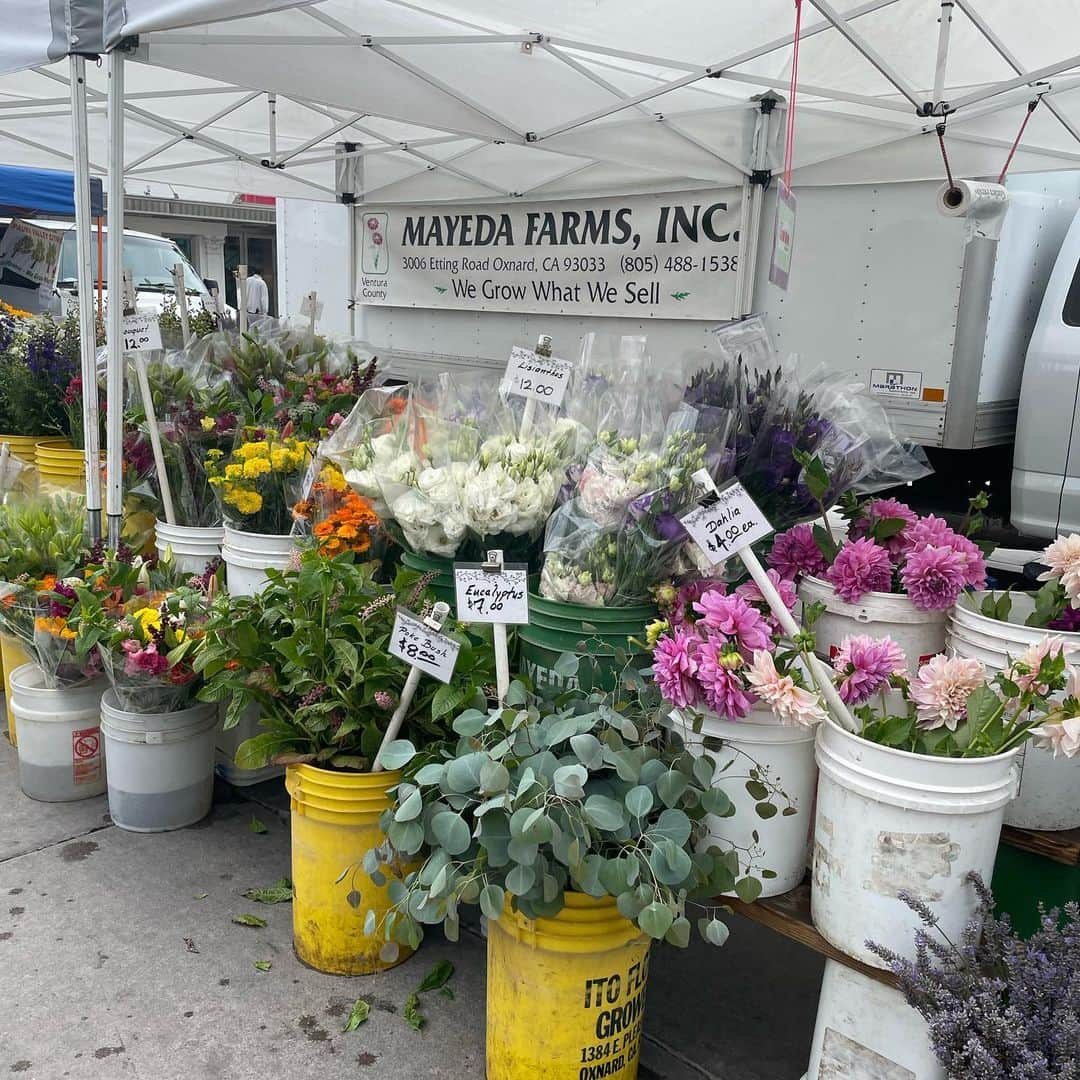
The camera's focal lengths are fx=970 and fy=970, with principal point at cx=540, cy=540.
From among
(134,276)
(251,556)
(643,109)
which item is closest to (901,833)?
(251,556)

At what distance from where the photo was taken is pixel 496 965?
204 centimetres

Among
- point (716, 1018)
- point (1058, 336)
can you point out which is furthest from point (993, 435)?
point (716, 1018)

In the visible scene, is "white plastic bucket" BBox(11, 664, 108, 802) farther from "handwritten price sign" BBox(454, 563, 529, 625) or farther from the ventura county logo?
the ventura county logo

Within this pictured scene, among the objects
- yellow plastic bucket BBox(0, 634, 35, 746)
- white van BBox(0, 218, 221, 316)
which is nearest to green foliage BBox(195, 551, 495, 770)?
yellow plastic bucket BBox(0, 634, 35, 746)

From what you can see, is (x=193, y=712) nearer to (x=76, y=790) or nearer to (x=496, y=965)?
(x=76, y=790)

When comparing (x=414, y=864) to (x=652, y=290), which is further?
(x=652, y=290)

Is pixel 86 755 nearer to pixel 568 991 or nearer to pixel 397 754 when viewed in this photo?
pixel 397 754

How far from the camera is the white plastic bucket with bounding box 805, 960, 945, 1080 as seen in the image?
169 centimetres

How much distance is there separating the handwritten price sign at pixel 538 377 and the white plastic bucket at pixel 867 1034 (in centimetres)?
145

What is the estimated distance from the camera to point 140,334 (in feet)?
11.0

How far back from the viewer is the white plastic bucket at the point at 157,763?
3016 millimetres

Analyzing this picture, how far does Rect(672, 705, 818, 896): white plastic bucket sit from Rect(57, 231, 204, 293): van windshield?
9558 mm

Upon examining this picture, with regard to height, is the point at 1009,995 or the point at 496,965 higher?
the point at 1009,995

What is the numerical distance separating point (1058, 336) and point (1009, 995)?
394cm
